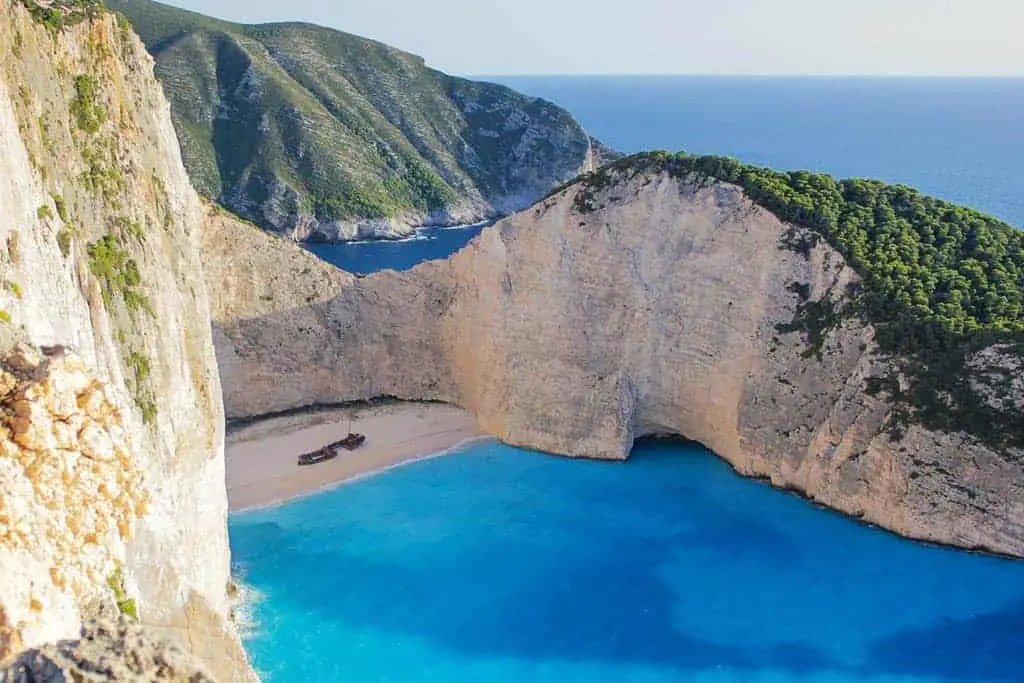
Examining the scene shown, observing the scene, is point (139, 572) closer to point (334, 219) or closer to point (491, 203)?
point (334, 219)

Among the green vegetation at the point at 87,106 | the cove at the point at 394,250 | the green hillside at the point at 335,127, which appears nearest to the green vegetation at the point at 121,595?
the green vegetation at the point at 87,106

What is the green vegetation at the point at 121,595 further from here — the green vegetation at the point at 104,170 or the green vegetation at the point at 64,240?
the green vegetation at the point at 104,170

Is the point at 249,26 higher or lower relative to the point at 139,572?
higher

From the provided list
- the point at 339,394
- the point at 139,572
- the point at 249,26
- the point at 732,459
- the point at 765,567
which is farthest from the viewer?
the point at 249,26

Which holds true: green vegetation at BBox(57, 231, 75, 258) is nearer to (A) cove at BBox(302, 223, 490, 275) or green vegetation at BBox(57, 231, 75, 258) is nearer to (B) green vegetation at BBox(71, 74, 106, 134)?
(B) green vegetation at BBox(71, 74, 106, 134)

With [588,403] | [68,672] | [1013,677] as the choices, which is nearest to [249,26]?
[588,403]

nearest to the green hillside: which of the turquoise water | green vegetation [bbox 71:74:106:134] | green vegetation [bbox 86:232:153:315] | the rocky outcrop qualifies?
the rocky outcrop

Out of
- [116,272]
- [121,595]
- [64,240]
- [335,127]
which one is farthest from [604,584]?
[335,127]
